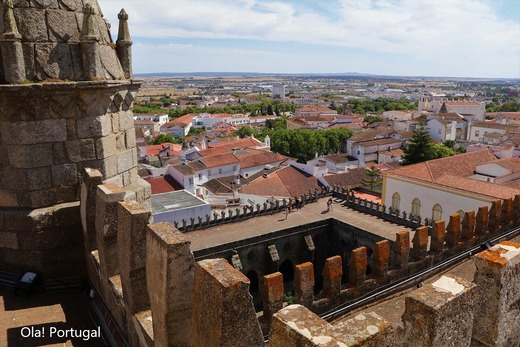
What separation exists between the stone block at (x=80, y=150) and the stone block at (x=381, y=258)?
637 centimetres

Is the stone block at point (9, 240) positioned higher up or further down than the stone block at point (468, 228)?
higher up

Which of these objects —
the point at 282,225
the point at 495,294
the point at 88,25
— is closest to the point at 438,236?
the point at 495,294

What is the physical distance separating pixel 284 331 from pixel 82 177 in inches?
159

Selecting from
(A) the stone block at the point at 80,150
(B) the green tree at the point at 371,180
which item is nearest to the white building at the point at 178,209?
(A) the stone block at the point at 80,150

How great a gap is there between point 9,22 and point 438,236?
10.2 meters

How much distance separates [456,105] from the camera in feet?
419

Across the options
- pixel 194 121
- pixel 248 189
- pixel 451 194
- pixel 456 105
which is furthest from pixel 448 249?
pixel 456 105

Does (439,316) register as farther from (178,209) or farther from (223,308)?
(178,209)

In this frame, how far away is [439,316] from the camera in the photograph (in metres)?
2.70

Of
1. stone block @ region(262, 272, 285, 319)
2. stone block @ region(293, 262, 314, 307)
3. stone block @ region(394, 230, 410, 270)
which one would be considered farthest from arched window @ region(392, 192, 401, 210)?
stone block @ region(262, 272, 285, 319)

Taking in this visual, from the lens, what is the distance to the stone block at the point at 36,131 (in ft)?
16.6

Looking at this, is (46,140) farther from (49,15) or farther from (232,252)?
(232,252)

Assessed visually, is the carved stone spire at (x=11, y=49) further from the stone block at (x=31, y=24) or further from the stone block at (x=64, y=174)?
the stone block at (x=64, y=174)

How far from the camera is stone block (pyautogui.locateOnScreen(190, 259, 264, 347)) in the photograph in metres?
2.65
